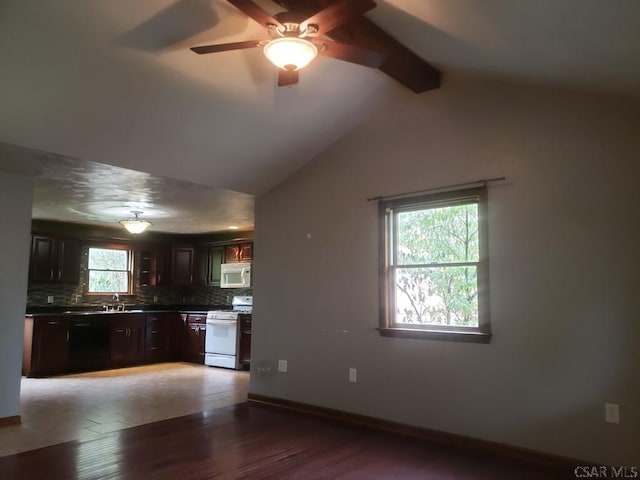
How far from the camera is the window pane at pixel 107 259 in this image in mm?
7969

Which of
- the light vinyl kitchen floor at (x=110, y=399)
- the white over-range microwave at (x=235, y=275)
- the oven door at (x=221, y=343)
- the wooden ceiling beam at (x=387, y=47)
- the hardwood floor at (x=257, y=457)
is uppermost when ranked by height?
the wooden ceiling beam at (x=387, y=47)

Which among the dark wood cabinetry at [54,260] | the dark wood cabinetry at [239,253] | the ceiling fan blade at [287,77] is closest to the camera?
the ceiling fan blade at [287,77]

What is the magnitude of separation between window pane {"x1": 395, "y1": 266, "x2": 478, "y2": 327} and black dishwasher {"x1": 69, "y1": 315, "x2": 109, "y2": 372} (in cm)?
511

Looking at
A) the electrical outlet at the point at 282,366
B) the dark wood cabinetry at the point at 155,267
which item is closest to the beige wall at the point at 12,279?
the electrical outlet at the point at 282,366

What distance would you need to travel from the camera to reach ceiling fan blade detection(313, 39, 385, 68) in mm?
2480

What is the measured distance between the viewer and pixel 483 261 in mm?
3658

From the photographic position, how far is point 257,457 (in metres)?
3.33

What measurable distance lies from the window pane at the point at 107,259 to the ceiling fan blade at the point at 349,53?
667 cm

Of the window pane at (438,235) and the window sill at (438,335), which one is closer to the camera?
the window sill at (438,335)

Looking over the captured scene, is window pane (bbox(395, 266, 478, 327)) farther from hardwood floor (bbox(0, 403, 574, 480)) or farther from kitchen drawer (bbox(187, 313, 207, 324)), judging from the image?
kitchen drawer (bbox(187, 313, 207, 324))

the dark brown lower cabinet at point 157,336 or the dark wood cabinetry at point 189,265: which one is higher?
the dark wood cabinetry at point 189,265

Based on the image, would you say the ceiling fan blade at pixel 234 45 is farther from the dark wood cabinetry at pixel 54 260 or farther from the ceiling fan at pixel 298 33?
the dark wood cabinetry at pixel 54 260

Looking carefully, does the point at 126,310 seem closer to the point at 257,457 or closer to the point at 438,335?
the point at 257,457

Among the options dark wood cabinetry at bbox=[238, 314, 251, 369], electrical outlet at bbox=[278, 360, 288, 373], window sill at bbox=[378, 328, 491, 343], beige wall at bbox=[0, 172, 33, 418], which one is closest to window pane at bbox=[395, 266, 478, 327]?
window sill at bbox=[378, 328, 491, 343]
